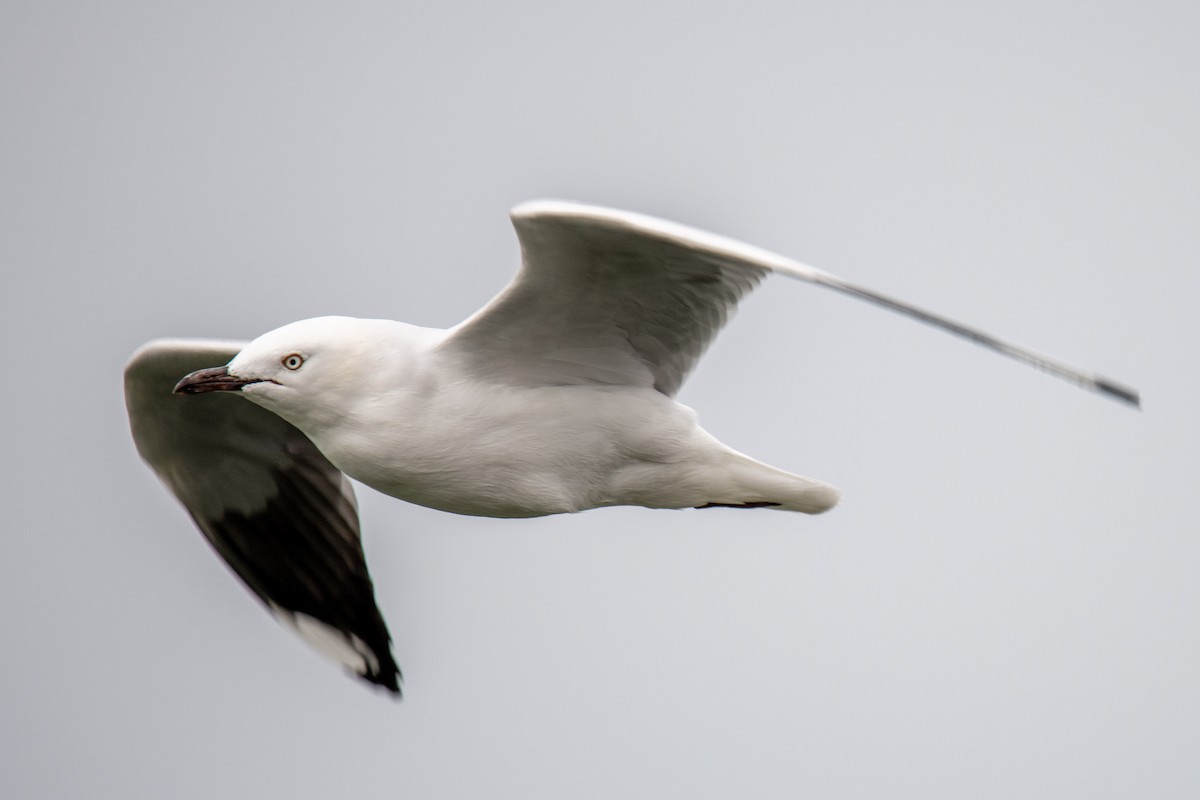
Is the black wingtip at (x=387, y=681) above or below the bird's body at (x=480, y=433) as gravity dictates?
below

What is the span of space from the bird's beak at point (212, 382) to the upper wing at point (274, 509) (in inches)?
59.0

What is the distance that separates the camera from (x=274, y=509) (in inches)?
310

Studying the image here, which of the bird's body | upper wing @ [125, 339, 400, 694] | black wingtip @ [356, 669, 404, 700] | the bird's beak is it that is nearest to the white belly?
the bird's body

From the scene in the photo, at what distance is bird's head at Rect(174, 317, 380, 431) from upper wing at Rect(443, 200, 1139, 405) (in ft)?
0.98

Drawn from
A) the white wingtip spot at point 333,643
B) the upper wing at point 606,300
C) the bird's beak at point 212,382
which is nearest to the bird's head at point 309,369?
the bird's beak at point 212,382

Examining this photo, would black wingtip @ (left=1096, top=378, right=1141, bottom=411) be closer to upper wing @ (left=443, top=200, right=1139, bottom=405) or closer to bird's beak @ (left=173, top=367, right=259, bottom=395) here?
upper wing @ (left=443, top=200, right=1139, bottom=405)

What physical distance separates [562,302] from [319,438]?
0.92 metres

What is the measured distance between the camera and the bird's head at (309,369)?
18.7 feet

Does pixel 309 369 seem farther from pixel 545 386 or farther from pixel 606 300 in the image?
pixel 606 300

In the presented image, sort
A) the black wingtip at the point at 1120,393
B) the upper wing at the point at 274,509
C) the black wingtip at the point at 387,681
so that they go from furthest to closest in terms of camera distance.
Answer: the black wingtip at the point at 387,681 < the upper wing at the point at 274,509 < the black wingtip at the point at 1120,393

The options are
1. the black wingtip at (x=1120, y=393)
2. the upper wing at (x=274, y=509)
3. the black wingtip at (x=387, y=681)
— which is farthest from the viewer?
the black wingtip at (x=387, y=681)

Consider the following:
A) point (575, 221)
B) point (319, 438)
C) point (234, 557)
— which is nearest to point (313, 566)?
point (234, 557)

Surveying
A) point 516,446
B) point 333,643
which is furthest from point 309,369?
point 333,643

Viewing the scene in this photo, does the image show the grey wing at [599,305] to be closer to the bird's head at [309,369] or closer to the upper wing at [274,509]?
the bird's head at [309,369]
